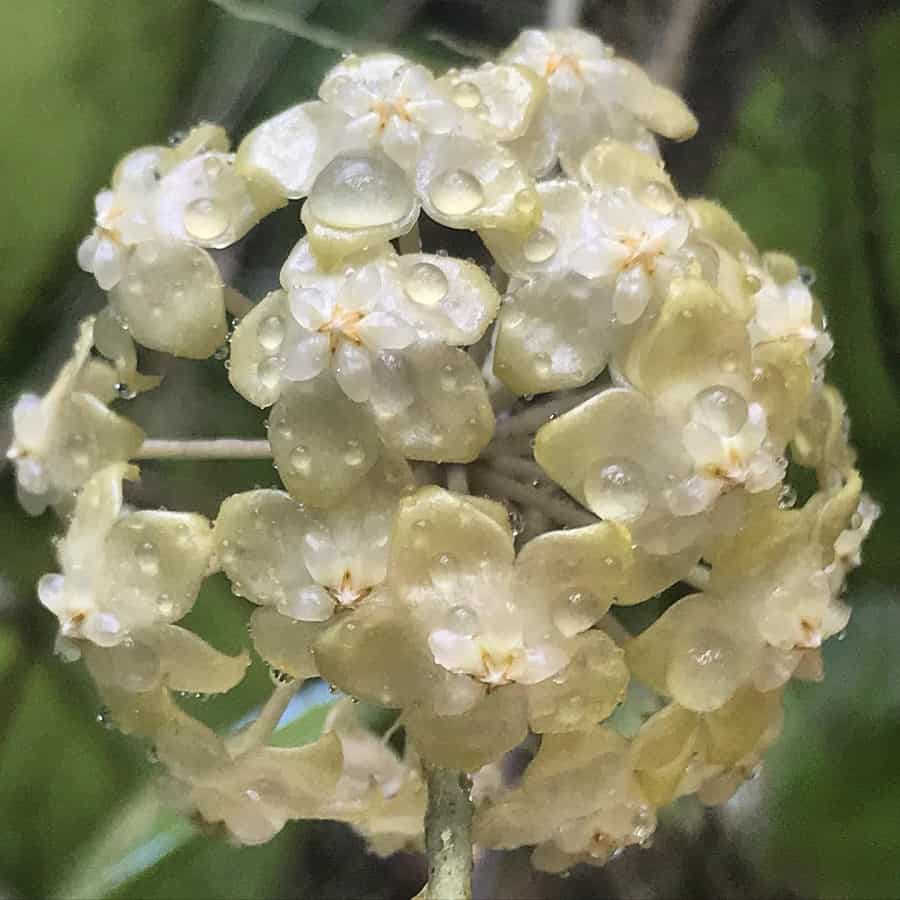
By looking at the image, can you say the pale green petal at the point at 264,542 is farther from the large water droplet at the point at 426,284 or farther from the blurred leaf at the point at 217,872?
the blurred leaf at the point at 217,872

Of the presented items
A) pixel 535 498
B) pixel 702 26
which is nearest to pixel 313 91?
pixel 702 26

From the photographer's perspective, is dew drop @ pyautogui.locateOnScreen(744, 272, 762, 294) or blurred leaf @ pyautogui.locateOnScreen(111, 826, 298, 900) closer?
dew drop @ pyautogui.locateOnScreen(744, 272, 762, 294)

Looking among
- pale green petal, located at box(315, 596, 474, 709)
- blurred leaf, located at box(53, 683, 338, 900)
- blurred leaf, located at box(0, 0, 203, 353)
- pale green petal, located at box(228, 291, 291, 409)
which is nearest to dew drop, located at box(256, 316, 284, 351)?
pale green petal, located at box(228, 291, 291, 409)

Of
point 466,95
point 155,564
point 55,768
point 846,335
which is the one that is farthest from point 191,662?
point 846,335

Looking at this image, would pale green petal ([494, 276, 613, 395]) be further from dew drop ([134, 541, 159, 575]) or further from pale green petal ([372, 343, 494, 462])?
dew drop ([134, 541, 159, 575])

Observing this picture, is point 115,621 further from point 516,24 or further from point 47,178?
point 516,24

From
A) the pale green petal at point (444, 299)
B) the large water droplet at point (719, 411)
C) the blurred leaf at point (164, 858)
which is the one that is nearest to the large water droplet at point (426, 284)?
the pale green petal at point (444, 299)

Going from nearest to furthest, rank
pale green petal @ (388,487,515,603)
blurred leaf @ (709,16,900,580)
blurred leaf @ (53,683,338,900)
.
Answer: pale green petal @ (388,487,515,603), blurred leaf @ (53,683,338,900), blurred leaf @ (709,16,900,580)
